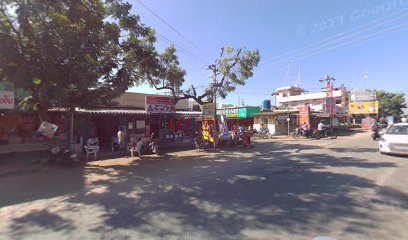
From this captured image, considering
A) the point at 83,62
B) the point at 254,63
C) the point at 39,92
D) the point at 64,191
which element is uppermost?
the point at 254,63

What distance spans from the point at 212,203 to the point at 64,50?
7680 mm

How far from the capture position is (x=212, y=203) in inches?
217

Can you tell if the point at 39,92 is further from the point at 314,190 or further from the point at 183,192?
the point at 314,190

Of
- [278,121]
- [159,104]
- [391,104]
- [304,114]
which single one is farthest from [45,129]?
[391,104]

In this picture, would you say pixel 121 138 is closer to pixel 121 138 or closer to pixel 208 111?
pixel 121 138

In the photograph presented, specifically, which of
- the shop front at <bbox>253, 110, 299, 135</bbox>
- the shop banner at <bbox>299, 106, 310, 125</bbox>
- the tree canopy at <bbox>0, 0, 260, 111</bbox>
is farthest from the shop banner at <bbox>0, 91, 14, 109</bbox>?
the shop banner at <bbox>299, 106, 310, 125</bbox>

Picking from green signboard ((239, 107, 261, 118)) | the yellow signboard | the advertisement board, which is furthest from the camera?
the advertisement board

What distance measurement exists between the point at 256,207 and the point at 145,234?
232 centimetres

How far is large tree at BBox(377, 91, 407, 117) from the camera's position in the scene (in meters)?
52.9

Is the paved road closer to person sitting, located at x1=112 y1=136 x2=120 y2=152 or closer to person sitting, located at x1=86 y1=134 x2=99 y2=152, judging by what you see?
person sitting, located at x1=86 y1=134 x2=99 y2=152

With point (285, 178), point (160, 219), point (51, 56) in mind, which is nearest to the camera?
point (160, 219)

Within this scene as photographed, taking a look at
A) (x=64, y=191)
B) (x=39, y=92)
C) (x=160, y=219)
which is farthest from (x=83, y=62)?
(x=160, y=219)

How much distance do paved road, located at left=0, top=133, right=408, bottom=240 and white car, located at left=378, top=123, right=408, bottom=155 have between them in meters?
A: 2.10

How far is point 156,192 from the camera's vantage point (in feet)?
21.7
